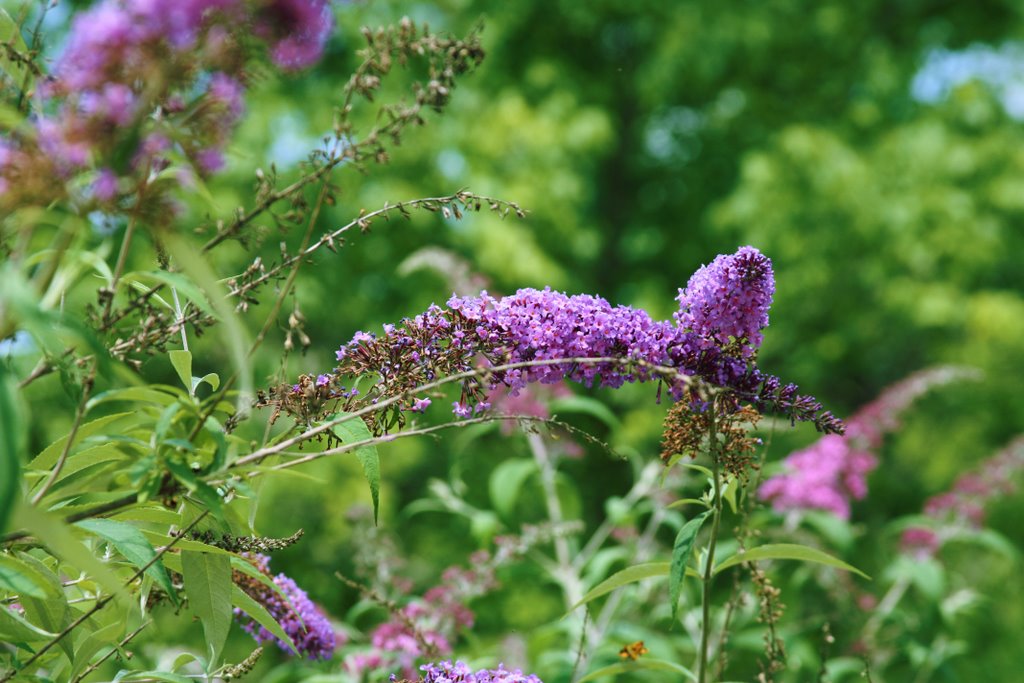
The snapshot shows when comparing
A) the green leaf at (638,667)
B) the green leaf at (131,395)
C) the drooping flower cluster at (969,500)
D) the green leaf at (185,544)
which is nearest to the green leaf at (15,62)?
the green leaf at (131,395)

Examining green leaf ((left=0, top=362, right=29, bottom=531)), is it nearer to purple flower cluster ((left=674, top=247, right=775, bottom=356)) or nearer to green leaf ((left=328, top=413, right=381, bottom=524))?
green leaf ((left=328, top=413, right=381, bottom=524))

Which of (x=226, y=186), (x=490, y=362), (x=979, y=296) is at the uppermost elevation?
(x=979, y=296)

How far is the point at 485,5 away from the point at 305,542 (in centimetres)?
630

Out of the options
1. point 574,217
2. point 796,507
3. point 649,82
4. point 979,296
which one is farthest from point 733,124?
point 796,507

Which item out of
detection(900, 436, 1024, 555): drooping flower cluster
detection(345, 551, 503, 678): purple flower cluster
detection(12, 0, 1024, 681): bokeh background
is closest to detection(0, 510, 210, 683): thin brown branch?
detection(345, 551, 503, 678): purple flower cluster

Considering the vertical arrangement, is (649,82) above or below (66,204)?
above

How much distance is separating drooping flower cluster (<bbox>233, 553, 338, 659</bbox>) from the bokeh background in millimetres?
7682

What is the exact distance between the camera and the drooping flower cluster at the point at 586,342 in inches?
74.3

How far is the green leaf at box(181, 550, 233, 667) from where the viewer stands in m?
1.83

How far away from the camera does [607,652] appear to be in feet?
11.0

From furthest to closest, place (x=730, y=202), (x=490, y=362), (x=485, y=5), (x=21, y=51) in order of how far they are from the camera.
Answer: (x=485, y=5) < (x=730, y=202) < (x=490, y=362) < (x=21, y=51)

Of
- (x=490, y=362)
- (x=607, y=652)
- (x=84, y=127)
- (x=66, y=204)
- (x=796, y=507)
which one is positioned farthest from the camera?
(x=796, y=507)

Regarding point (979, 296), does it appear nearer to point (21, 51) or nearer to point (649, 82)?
point (649, 82)

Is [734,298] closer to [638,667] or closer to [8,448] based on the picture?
[638,667]
